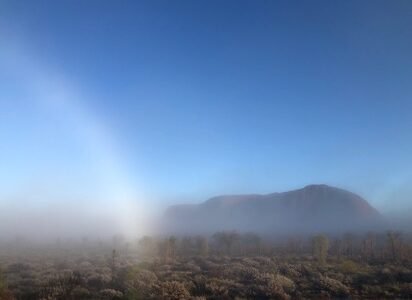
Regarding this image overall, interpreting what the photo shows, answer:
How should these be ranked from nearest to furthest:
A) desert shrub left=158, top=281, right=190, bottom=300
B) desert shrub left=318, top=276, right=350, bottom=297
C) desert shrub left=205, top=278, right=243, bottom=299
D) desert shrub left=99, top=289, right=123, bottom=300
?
1. desert shrub left=158, top=281, right=190, bottom=300
2. desert shrub left=99, top=289, right=123, bottom=300
3. desert shrub left=205, top=278, right=243, bottom=299
4. desert shrub left=318, top=276, right=350, bottom=297

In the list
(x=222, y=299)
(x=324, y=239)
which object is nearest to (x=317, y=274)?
(x=222, y=299)

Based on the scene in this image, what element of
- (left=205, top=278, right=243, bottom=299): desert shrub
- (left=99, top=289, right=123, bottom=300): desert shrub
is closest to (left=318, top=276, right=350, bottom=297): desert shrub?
(left=205, top=278, right=243, bottom=299): desert shrub

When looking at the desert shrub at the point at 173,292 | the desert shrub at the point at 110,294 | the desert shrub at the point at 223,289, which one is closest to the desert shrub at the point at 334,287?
the desert shrub at the point at 223,289

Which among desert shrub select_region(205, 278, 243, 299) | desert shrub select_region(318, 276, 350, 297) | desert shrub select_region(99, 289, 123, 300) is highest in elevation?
desert shrub select_region(99, 289, 123, 300)

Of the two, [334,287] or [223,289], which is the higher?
[223,289]

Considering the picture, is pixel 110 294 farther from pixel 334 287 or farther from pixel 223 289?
pixel 334 287

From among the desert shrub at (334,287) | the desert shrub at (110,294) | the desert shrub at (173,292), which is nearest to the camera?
the desert shrub at (173,292)

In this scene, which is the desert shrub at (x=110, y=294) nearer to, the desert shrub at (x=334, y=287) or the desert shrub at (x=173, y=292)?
the desert shrub at (x=173, y=292)

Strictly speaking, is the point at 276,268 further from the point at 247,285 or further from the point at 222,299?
the point at 222,299

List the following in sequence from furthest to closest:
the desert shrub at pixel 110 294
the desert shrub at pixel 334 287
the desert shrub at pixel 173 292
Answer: the desert shrub at pixel 334 287 < the desert shrub at pixel 110 294 < the desert shrub at pixel 173 292

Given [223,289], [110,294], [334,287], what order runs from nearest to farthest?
[110,294] < [223,289] < [334,287]

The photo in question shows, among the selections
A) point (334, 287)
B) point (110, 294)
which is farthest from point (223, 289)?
point (334, 287)

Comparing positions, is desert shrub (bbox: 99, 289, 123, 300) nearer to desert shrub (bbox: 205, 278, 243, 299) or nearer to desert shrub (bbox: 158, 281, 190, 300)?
desert shrub (bbox: 158, 281, 190, 300)

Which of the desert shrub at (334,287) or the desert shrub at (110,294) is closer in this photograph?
the desert shrub at (110,294)
